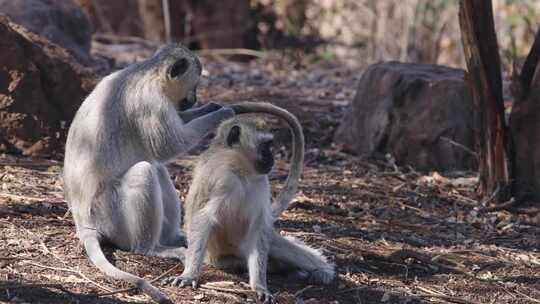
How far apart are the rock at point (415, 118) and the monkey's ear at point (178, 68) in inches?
Result: 120

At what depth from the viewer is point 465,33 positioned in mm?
6895

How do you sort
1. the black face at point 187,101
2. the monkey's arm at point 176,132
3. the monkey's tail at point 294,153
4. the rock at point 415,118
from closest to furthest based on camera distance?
the monkey's arm at point 176,132
the monkey's tail at point 294,153
the black face at point 187,101
the rock at point 415,118

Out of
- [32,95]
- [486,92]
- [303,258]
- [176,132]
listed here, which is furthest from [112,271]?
[486,92]

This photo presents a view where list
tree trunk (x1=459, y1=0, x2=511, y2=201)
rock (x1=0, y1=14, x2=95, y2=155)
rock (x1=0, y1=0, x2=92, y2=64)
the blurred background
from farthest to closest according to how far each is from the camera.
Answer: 1. the blurred background
2. rock (x1=0, y1=0, x2=92, y2=64)
3. rock (x1=0, y1=14, x2=95, y2=155)
4. tree trunk (x1=459, y1=0, x2=511, y2=201)

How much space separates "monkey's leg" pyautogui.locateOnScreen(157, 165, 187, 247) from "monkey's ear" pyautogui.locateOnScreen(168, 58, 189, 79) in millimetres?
562

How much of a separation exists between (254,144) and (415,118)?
339 centimetres

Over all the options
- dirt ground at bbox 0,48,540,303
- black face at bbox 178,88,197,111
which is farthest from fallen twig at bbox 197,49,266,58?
black face at bbox 178,88,197,111

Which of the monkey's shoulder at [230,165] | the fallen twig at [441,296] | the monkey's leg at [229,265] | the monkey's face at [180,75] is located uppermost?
the monkey's face at [180,75]

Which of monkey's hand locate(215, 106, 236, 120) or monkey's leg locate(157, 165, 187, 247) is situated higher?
monkey's hand locate(215, 106, 236, 120)

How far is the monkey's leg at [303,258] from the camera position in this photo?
17.7ft

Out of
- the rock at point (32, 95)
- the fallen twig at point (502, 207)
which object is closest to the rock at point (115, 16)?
the rock at point (32, 95)

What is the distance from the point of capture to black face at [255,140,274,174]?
17.0ft

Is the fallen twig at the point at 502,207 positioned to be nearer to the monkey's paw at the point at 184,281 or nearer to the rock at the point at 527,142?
the rock at the point at 527,142

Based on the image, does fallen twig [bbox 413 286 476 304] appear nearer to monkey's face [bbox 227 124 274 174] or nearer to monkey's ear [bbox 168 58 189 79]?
monkey's face [bbox 227 124 274 174]
